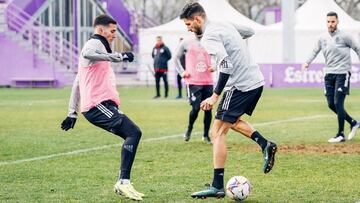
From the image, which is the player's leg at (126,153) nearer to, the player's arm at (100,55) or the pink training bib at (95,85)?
the pink training bib at (95,85)

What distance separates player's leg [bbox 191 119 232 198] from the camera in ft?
32.1

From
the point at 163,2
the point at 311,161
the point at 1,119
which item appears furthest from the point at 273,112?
the point at 163,2

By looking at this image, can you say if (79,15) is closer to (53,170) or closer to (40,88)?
(40,88)

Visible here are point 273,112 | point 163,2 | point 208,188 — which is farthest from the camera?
point 163,2

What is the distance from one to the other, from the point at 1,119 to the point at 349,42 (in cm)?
932

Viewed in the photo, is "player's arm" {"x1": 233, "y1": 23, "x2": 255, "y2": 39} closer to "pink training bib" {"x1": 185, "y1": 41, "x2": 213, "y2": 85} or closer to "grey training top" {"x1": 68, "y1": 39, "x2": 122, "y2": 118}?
"grey training top" {"x1": 68, "y1": 39, "x2": 122, "y2": 118}

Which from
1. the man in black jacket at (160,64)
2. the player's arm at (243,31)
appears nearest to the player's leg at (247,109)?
the player's arm at (243,31)

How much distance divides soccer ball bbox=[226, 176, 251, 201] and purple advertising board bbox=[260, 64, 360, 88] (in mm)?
28625

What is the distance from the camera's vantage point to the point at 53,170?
39.6 ft

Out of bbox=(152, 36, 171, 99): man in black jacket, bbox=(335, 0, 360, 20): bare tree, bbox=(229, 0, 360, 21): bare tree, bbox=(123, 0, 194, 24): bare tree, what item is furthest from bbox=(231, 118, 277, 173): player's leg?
bbox=(123, 0, 194, 24): bare tree

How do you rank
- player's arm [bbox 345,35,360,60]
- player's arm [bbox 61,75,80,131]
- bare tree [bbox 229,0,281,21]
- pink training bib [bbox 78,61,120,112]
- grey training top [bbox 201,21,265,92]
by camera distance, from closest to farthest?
1. grey training top [bbox 201,21,265,92]
2. pink training bib [bbox 78,61,120,112]
3. player's arm [bbox 61,75,80,131]
4. player's arm [bbox 345,35,360,60]
5. bare tree [bbox 229,0,281,21]

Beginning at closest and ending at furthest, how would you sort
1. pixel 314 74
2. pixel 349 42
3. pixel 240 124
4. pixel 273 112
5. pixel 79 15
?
pixel 240 124, pixel 349 42, pixel 273 112, pixel 314 74, pixel 79 15

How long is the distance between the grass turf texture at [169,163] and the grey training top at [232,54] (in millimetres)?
1182

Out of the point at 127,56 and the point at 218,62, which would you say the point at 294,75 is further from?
the point at 127,56
